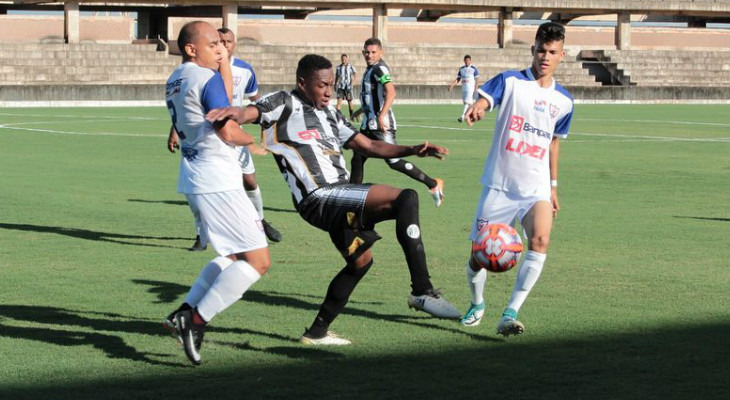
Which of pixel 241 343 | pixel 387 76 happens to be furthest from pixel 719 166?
pixel 241 343

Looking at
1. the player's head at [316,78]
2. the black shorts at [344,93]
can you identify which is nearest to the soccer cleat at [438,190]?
the player's head at [316,78]

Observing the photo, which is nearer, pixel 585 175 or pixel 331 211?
pixel 331 211

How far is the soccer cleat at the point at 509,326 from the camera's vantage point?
7164 millimetres

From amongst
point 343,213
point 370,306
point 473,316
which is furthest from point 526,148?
point 370,306

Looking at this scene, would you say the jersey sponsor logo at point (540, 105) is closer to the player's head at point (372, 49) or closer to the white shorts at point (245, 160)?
the white shorts at point (245, 160)

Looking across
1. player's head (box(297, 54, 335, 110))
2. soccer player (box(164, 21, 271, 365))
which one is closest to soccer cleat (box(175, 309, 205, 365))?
soccer player (box(164, 21, 271, 365))

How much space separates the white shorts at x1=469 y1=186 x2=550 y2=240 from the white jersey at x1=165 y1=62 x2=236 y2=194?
1702 mm

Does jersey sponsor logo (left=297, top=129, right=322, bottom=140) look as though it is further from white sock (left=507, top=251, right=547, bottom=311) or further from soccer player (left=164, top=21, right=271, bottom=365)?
white sock (left=507, top=251, right=547, bottom=311)

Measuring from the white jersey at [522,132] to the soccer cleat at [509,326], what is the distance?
0.79 metres

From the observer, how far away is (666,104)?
52.5 meters

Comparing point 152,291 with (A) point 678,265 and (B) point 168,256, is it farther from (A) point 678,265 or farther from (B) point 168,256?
(A) point 678,265

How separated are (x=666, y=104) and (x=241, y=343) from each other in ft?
156

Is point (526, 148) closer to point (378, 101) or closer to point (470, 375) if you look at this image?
point (470, 375)

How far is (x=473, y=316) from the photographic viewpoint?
303 inches
